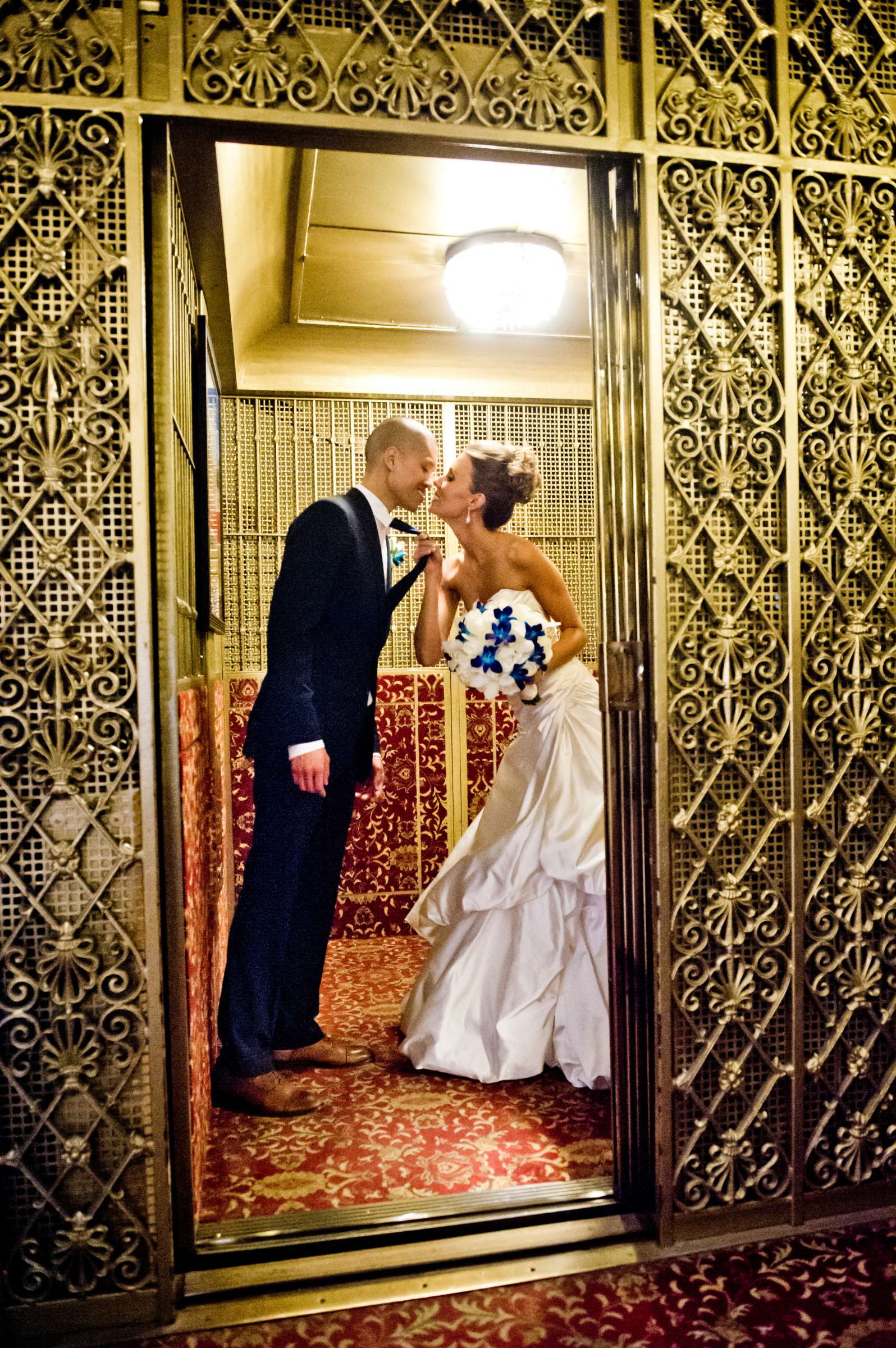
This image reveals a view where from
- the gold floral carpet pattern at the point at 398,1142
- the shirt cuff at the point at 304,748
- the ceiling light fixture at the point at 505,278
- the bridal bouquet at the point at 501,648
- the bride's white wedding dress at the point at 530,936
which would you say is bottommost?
the gold floral carpet pattern at the point at 398,1142

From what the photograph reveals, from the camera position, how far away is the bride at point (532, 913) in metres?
3.04

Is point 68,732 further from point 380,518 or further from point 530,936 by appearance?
point 530,936

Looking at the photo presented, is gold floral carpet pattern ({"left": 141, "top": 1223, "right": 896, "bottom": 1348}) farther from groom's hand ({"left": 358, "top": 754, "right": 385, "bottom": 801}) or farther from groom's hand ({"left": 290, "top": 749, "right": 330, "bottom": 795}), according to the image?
groom's hand ({"left": 358, "top": 754, "right": 385, "bottom": 801})

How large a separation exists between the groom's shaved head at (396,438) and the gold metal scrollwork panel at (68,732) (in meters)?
1.40

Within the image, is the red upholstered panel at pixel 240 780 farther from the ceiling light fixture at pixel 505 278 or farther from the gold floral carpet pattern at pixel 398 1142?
the ceiling light fixture at pixel 505 278

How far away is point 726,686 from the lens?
2.23 metres

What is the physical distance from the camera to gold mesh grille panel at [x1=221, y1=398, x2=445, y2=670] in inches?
191

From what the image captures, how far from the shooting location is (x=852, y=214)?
90.7 inches

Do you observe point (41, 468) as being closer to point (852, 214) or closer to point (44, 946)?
point (44, 946)

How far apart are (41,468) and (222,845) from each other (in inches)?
A: 87.0

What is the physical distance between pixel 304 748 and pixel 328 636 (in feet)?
1.40

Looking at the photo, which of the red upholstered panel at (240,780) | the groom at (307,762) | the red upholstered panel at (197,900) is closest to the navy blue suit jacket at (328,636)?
the groom at (307,762)

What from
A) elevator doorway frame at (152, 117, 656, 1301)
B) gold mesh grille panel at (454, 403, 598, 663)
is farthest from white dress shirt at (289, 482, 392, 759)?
gold mesh grille panel at (454, 403, 598, 663)

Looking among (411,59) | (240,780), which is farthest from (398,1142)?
(411,59)
